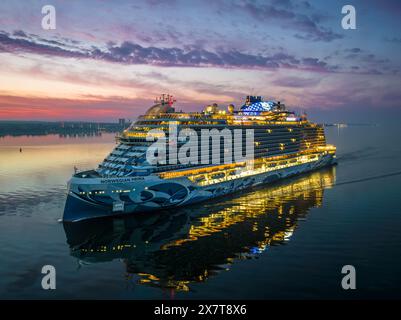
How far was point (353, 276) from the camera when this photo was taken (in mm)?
25625

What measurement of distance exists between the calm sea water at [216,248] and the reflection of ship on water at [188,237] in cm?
10

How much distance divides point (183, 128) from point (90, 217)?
57.7 ft

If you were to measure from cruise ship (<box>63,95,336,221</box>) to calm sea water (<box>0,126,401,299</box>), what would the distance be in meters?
2.15

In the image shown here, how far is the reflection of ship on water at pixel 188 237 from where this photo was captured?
29.0m

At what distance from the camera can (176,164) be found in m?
44.7

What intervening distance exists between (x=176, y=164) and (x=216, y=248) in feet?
48.5

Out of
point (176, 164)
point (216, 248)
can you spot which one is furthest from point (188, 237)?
point (176, 164)

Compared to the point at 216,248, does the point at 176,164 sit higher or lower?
higher

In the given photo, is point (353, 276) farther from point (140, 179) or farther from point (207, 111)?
point (207, 111)
